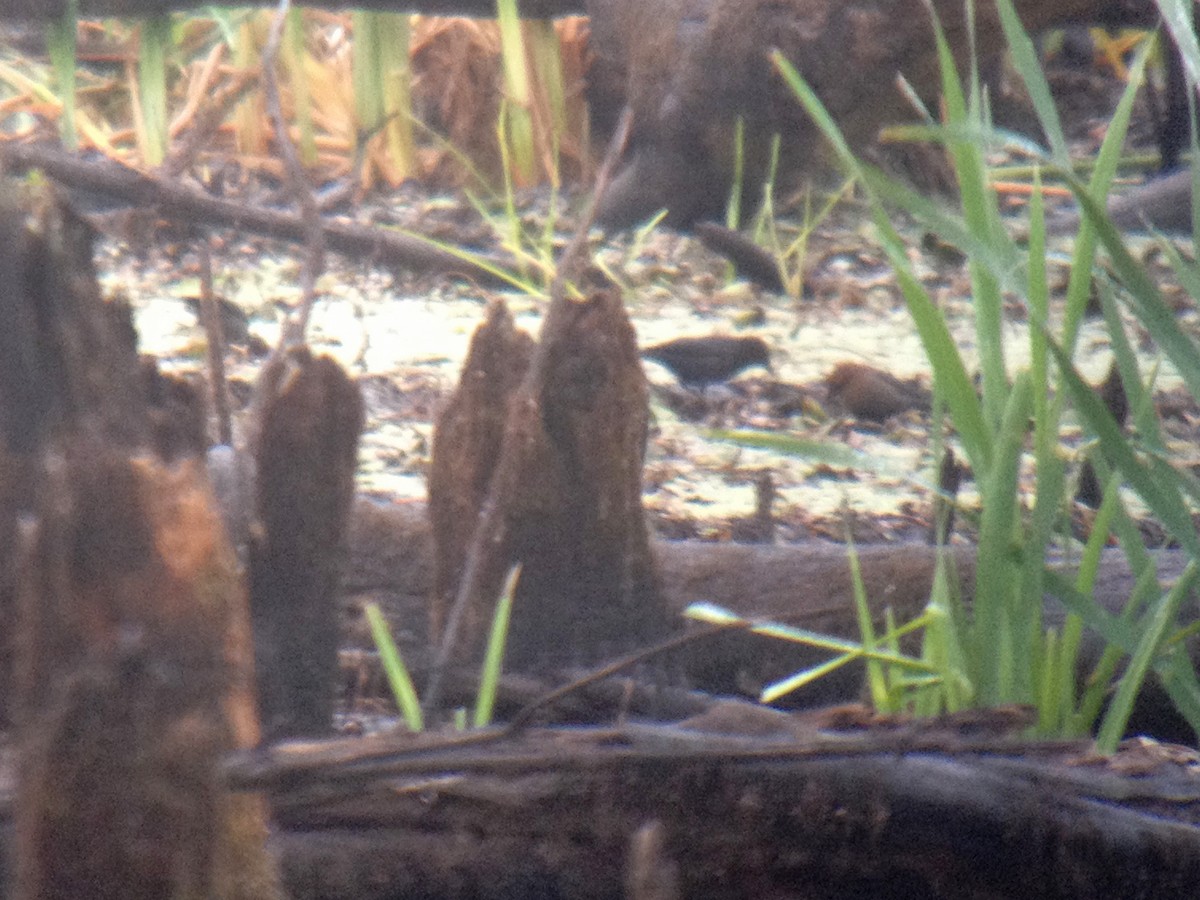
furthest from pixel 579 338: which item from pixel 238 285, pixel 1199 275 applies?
pixel 238 285

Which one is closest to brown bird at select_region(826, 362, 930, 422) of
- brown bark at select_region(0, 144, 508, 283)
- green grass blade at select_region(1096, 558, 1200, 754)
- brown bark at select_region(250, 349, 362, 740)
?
brown bark at select_region(0, 144, 508, 283)

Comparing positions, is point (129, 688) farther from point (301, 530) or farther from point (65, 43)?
point (65, 43)

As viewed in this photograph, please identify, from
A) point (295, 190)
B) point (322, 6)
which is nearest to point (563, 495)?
point (295, 190)

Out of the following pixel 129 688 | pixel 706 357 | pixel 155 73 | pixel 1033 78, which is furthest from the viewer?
pixel 155 73

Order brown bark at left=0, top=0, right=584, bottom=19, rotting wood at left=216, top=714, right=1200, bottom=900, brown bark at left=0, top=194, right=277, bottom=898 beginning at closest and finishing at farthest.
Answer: brown bark at left=0, top=194, right=277, bottom=898, rotting wood at left=216, top=714, right=1200, bottom=900, brown bark at left=0, top=0, right=584, bottom=19

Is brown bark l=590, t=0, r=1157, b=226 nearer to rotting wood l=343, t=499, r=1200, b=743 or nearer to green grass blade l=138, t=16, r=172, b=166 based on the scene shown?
green grass blade l=138, t=16, r=172, b=166

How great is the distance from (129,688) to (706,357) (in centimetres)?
218

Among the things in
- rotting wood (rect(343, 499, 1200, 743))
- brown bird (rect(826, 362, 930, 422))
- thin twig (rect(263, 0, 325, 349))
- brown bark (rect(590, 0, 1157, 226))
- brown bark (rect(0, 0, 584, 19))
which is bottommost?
rotting wood (rect(343, 499, 1200, 743))

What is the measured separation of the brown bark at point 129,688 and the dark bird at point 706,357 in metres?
1.99

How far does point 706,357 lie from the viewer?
9.11 ft

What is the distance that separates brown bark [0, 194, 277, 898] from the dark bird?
199cm

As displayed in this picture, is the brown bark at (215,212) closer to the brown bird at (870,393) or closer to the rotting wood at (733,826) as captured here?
the brown bird at (870,393)

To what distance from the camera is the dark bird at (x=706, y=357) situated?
9.04 ft

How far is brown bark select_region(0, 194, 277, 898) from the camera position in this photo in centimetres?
66
